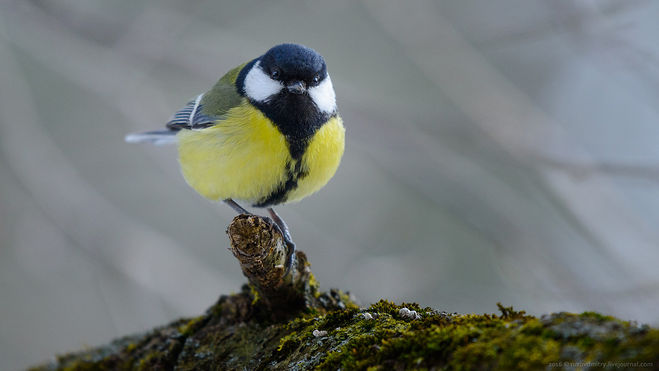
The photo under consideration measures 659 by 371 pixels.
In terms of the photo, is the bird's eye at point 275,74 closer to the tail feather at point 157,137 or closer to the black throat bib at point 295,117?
the black throat bib at point 295,117

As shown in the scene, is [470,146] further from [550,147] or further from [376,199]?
[376,199]

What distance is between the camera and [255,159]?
7.91 feet

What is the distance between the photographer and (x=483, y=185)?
3.93 meters

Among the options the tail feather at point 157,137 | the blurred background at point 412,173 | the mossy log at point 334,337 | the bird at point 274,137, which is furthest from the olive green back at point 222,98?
the blurred background at point 412,173

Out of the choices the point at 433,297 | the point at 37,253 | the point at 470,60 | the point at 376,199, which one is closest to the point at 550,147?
the point at 470,60

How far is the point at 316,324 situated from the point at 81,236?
2.86 m

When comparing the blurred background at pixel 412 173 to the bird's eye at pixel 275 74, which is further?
the blurred background at pixel 412 173

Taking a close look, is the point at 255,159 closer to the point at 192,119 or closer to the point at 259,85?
the point at 259,85

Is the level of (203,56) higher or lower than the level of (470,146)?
higher

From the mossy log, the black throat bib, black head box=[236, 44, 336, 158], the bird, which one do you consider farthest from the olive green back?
the mossy log

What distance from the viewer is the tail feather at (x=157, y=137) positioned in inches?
139

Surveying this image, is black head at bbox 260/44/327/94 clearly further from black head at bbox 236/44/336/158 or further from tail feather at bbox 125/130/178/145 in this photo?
tail feather at bbox 125/130/178/145

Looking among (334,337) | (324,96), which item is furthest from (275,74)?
(334,337)

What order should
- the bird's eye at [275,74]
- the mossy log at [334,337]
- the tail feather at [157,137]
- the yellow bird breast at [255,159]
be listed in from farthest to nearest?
1. the tail feather at [157,137]
2. the bird's eye at [275,74]
3. the yellow bird breast at [255,159]
4. the mossy log at [334,337]
